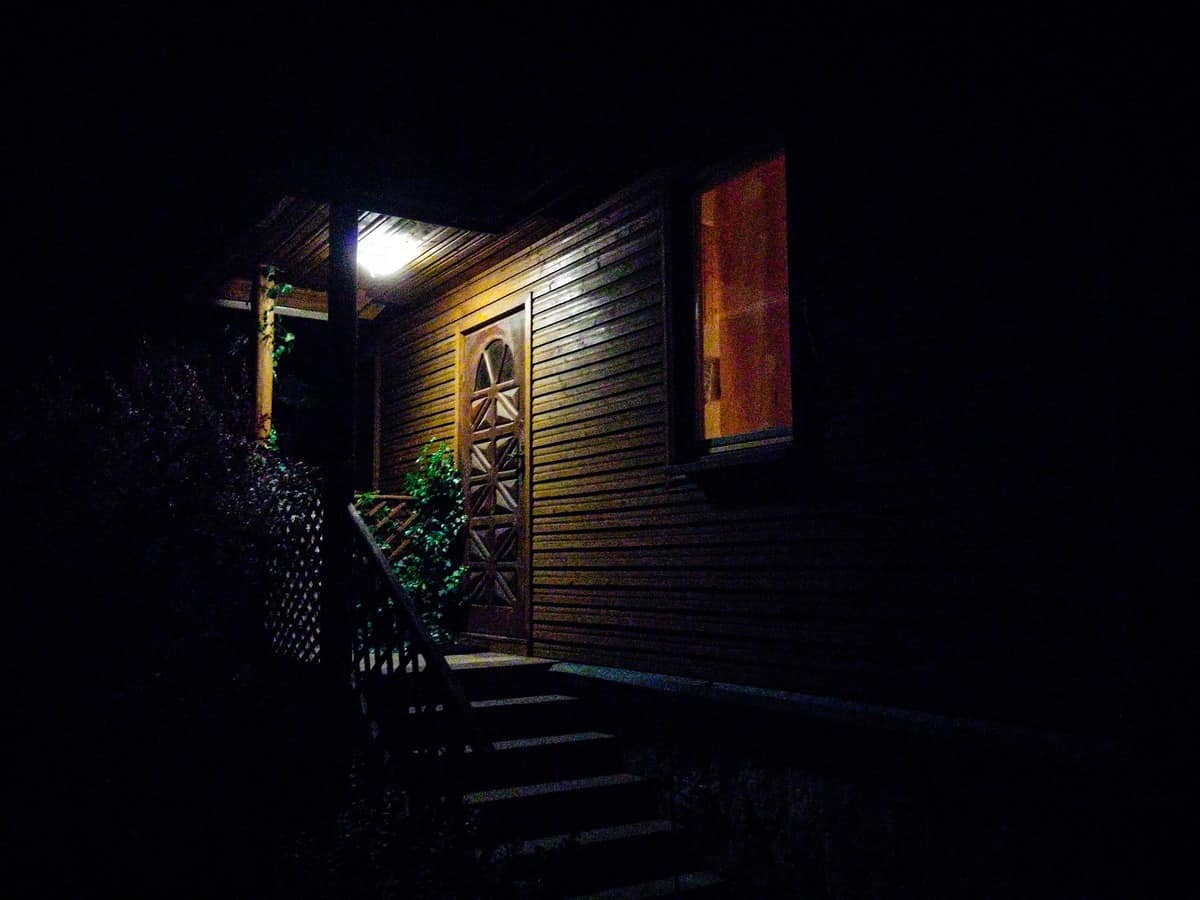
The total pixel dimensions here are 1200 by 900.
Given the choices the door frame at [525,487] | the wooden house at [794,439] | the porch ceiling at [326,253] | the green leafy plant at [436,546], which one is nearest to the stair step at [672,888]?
the wooden house at [794,439]

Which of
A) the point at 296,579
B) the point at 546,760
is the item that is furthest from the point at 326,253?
the point at 546,760

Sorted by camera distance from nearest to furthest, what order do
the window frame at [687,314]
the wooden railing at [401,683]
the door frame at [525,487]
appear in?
the wooden railing at [401,683] < the window frame at [687,314] < the door frame at [525,487]

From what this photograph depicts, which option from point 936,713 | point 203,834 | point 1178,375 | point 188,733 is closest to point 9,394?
point 188,733

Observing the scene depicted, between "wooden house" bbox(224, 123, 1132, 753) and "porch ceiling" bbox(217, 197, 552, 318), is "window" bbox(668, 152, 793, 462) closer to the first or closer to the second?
"wooden house" bbox(224, 123, 1132, 753)

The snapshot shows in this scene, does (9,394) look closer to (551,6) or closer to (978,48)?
(551,6)

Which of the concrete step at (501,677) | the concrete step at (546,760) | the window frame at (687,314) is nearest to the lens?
the concrete step at (546,760)

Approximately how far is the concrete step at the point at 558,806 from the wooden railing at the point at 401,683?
0.36 meters

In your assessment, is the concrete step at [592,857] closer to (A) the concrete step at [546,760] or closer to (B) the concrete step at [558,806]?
(B) the concrete step at [558,806]

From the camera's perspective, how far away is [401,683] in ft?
17.5

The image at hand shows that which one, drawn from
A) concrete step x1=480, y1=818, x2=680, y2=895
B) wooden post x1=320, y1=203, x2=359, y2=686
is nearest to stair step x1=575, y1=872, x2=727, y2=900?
concrete step x1=480, y1=818, x2=680, y2=895

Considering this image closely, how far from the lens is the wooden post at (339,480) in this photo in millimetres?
5980

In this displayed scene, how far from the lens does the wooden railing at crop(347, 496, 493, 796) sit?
483cm

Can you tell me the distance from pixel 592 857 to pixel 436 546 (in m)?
4.32

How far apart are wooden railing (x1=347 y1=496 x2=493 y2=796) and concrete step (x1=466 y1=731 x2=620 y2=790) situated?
24 centimetres
